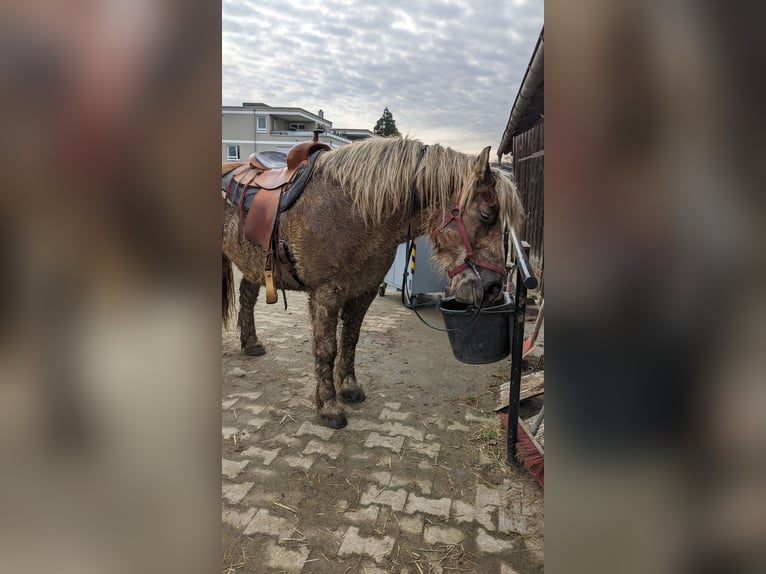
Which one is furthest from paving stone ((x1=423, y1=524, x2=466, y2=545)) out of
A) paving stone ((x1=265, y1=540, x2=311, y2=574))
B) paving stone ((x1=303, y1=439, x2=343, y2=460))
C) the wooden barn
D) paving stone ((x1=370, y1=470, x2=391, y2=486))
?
the wooden barn

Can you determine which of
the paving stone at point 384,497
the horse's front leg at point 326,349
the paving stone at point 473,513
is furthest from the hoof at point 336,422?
the paving stone at point 473,513

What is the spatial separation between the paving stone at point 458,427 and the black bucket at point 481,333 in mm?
687

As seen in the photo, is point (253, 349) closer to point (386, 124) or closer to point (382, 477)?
point (382, 477)

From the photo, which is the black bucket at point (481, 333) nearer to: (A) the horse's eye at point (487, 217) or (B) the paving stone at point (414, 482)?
(A) the horse's eye at point (487, 217)

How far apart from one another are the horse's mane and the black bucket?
58cm

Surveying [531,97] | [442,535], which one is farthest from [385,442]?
[531,97]

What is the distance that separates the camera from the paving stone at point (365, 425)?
9.83ft

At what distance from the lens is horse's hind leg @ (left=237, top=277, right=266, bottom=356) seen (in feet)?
14.4
